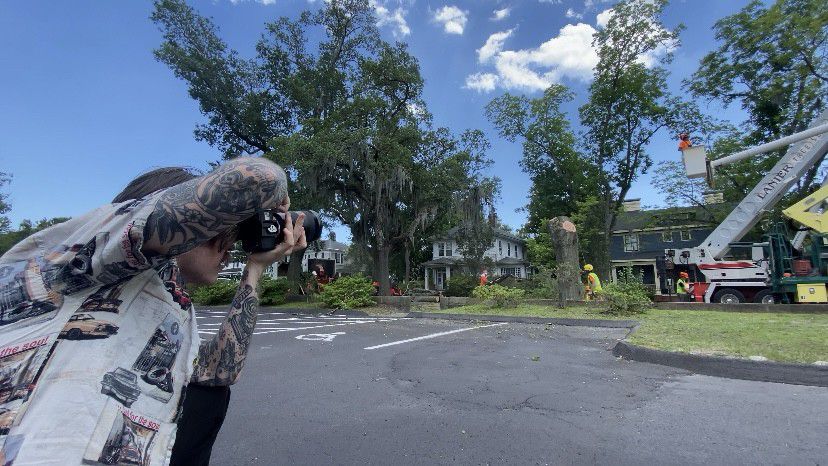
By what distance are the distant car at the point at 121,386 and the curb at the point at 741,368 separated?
5566 mm

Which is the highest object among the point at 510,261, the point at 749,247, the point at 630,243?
the point at 630,243

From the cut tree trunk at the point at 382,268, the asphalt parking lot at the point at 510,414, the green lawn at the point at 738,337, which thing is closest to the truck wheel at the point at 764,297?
the green lawn at the point at 738,337

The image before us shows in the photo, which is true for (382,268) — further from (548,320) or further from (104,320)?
(104,320)

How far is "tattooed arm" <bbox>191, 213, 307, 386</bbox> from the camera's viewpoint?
1.36 meters

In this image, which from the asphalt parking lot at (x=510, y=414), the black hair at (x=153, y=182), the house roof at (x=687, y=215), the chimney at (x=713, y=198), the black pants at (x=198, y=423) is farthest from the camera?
the chimney at (x=713, y=198)

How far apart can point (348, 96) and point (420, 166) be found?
20.9 feet

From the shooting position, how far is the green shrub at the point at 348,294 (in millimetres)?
16578

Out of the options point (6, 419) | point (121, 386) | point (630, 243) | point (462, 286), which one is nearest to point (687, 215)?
point (630, 243)

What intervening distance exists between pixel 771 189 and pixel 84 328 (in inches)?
662

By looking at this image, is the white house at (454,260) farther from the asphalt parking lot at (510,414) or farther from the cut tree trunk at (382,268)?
the asphalt parking lot at (510,414)

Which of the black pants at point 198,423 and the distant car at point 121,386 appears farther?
the black pants at point 198,423

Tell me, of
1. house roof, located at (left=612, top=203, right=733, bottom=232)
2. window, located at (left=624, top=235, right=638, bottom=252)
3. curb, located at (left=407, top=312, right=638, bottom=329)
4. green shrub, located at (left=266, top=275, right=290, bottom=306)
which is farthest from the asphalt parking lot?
window, located at (left=624, top=235, right=638, bottom=252)

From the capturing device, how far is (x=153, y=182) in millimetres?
1153

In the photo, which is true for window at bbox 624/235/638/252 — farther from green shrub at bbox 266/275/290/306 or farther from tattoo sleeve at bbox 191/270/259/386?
tattoo sleeve at bbox 191/270/259/386
